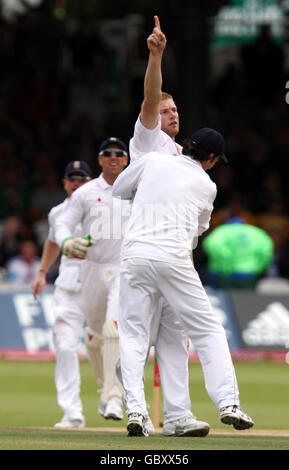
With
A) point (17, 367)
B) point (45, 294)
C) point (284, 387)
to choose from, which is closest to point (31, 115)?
point (45, 294)

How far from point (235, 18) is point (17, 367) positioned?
1087 cm

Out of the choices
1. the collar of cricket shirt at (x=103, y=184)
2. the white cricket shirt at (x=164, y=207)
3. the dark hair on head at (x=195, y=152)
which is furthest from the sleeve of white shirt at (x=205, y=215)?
the collar of cricket shirt at (x=103, y=184)

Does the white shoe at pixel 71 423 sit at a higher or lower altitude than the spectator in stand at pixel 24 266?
lower

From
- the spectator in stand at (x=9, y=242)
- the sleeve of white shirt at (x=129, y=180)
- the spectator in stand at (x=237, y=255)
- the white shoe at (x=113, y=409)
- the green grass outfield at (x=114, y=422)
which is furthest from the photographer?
the spectator in stand at (x=9, y=242)

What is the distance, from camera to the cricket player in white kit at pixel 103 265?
11.5 meters

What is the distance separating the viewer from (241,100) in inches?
1024

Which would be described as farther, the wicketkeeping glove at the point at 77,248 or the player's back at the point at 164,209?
the wicketkeeping glove at the point at 77,248

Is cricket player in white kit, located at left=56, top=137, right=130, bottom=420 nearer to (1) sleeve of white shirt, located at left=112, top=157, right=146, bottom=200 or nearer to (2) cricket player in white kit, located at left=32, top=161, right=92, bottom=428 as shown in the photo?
(2) cricket player in white kit, located at left=32, top=161, right=92, bottom=428

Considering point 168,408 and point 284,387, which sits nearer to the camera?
point 168,408

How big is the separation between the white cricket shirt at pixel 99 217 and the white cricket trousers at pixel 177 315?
2.26m

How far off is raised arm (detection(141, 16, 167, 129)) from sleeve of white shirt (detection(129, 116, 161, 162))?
0.43 ft

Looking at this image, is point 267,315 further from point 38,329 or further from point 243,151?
point 243,151

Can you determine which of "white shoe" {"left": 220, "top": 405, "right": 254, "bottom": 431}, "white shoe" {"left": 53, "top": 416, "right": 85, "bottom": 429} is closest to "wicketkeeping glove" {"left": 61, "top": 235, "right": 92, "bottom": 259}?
"white shoe" {"left": 53, "top": 416, "right": 85, "bottom": 429}

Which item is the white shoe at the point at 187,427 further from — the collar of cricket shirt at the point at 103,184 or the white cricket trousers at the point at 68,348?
the collar of cricket shirt at the point at 103,184
